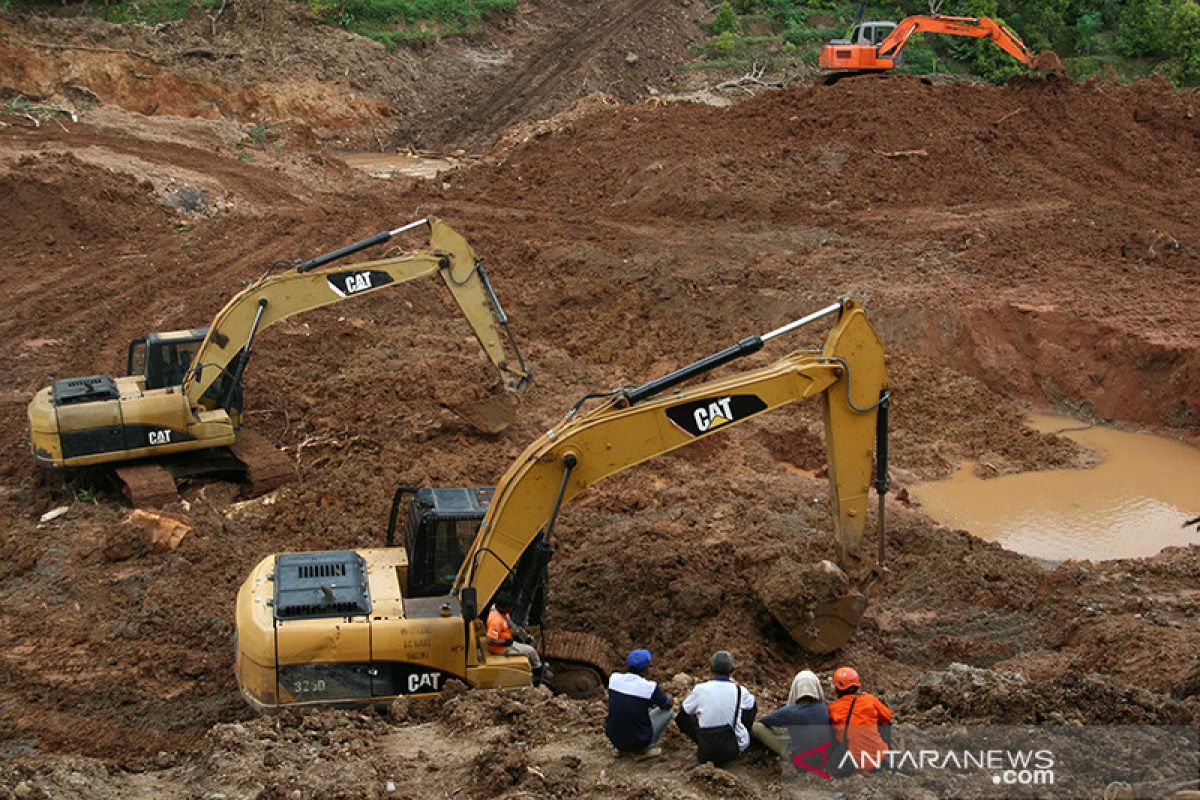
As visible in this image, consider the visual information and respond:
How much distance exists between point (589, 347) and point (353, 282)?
625 cm

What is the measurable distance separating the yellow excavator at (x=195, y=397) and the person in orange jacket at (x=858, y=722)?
8.70 metres

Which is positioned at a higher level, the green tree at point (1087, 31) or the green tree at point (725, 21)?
the green tree at point (725, 21)

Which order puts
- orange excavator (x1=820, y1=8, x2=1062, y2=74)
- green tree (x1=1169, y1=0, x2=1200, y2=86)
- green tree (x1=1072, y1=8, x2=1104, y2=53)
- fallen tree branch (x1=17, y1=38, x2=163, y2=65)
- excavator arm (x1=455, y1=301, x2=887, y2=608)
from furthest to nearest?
green tree (x1=1072, y1=8, x2=1104, y2=53), green tree (x1=1169, y1=0, x2=1200, y2=86), fallen tree branch (x1=17, y1=38, x2=163, y2=65), orange excavator (x1=820, y1=8, x2=1062, y2=74), excavator arm (x1=455, y1=301, x2=887, y2=608)

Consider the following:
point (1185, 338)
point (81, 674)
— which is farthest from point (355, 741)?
point (1185, 338)

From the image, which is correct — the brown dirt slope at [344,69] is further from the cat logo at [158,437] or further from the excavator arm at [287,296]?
the cat logo at [158,437]

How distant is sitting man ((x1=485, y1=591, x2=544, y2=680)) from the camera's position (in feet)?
34.7

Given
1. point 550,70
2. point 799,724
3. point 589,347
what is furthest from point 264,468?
point 550,70

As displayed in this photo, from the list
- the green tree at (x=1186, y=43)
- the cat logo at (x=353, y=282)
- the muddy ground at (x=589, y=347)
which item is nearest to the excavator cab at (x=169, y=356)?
the muddy ground at (x=589, y=347)

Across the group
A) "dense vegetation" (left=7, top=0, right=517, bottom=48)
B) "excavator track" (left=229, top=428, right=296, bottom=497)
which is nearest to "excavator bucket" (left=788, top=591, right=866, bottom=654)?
"excavator track" (left=229, top=428, right=296, bottom=497)

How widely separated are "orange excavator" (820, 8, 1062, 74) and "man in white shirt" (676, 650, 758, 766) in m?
26.3

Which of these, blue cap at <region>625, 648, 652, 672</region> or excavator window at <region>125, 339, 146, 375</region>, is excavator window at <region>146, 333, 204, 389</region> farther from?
blue cap at <region>625, 648, 652, 672</region>

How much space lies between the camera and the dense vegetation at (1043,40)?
1585 inches

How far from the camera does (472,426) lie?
58.8 ft

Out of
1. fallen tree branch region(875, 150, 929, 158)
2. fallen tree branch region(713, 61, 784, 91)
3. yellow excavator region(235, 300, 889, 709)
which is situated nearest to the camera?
yellow excavator region(235, 300, 889, 709)
